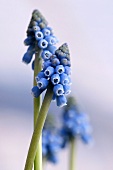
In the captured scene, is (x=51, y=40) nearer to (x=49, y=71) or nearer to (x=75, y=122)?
(x=49, y=71)

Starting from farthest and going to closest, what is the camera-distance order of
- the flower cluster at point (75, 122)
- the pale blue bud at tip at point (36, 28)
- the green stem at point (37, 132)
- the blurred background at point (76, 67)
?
1. the blurred background at point (76, 67)
2. the flower cluster at point (75, 122)
3. the pale blue bud at tip at point (36, 28)
4. the green stem at point (37, 132)

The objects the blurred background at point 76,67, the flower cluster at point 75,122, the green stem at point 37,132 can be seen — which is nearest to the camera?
the green stem at point 37,132

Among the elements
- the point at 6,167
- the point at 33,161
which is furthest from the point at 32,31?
the point at 6,167

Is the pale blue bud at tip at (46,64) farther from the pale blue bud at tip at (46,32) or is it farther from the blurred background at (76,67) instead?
the blurred background at (76,67)

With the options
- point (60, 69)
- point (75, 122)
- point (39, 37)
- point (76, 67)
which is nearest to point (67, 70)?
point (60, 69)

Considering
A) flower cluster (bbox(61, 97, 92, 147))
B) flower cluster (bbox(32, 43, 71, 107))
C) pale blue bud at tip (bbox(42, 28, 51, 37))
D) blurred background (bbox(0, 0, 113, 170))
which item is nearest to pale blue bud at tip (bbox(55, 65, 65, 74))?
flower cluster (bbox(32, 43, 71, 107))

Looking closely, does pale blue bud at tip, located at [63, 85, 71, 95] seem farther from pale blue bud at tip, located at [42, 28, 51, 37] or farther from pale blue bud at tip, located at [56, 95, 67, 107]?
pale blue bud at tip, located at [42, 28, 51, 37]

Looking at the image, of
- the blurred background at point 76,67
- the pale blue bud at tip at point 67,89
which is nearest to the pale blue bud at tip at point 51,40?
the pale blue bud at tip at point 67,89
